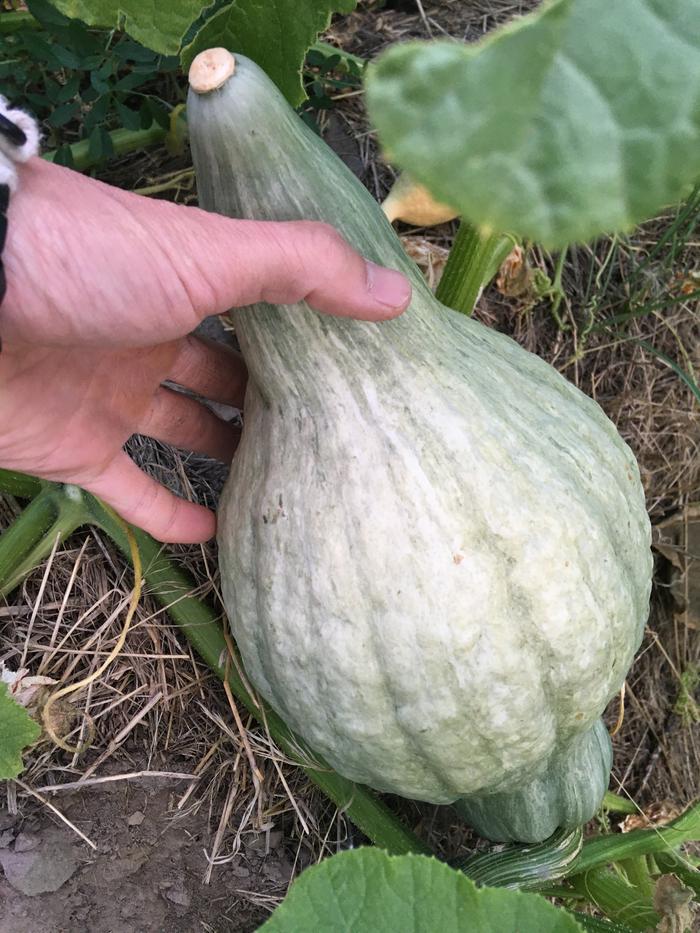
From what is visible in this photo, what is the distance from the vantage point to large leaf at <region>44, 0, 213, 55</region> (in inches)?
39.8

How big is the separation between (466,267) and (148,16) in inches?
20.6

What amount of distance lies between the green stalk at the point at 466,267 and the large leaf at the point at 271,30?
0.34 metres

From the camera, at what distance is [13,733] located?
1.12 m

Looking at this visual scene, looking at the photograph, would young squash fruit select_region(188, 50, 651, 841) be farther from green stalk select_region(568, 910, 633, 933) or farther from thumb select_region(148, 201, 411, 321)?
green stalk select_region(568, 910, 633, 933)

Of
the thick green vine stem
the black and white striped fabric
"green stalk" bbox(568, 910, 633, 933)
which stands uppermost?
the black and white striped fabric

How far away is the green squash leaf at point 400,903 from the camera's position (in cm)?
86

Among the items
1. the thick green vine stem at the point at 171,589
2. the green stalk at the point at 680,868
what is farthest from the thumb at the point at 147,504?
the green stalk at the point at 680,868

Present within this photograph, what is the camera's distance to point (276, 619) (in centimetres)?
99

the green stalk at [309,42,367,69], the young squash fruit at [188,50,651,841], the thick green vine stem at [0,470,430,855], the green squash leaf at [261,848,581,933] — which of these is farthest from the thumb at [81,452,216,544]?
the green stalk at [309,42,367,69]

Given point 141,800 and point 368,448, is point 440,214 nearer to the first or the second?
point 368,448

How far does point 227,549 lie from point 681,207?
110 cm

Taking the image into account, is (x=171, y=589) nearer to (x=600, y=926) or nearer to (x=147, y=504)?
(x=147, y=504)

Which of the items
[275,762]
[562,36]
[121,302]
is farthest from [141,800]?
[562,36]

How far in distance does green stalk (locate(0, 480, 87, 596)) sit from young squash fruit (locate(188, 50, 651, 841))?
1.31 feet
